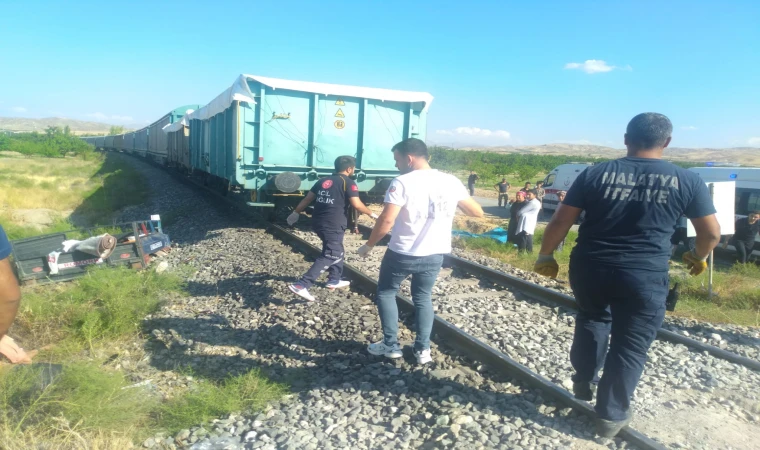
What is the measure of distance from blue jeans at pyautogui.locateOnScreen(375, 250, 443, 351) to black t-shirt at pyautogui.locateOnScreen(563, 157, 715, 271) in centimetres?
130

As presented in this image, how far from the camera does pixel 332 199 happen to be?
5.84 m

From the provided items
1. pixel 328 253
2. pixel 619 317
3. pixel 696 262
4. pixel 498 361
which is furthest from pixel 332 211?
pixel 696 262

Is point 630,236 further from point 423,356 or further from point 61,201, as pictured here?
point 61,201

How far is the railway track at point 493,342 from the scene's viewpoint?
3.46 meters

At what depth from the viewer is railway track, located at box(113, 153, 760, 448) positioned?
3.46m

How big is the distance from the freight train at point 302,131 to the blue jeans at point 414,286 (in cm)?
562

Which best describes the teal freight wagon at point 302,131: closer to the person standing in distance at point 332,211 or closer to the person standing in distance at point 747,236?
the person standing in distance at point 332,211

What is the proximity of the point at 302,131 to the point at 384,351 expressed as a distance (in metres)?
6.38

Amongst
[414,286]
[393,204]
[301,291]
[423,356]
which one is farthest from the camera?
[301,291]

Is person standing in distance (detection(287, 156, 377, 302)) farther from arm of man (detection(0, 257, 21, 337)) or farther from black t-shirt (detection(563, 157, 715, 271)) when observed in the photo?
arm of man (detection(0, 257, 21, 337))

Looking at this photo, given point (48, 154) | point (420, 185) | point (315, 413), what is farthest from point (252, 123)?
point (48, 154)

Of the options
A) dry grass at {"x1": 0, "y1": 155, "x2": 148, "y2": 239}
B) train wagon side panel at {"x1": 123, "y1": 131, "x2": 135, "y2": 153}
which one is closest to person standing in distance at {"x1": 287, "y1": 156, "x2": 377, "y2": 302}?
dry grass at {"x1": 0, "y1": 155, "x2": 148, "y2": 239}

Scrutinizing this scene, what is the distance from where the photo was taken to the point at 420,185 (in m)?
3.79

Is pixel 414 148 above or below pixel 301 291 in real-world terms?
above
